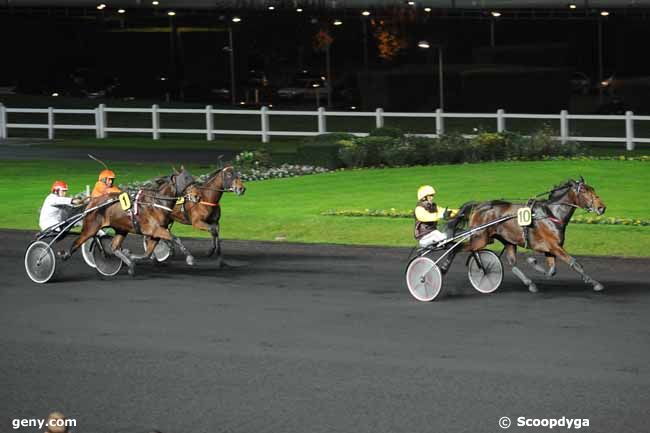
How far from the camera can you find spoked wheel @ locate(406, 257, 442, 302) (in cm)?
1627

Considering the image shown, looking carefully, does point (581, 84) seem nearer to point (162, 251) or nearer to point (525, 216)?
point (162, 251)

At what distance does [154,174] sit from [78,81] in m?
36.6

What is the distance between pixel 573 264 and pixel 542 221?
0.66m

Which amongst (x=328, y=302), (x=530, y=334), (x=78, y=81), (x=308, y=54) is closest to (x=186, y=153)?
(x=328, y=302)

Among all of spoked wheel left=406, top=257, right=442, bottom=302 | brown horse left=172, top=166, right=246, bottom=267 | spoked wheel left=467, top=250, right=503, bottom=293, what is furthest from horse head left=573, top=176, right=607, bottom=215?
brown horse left=172, top=166, right=246, bottom=267

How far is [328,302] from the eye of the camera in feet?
54.8

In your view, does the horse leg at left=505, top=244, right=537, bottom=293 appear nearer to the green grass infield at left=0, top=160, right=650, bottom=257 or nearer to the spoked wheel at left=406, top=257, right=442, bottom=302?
the spoked wheel at left=406, top=257, right=442, bottom=302

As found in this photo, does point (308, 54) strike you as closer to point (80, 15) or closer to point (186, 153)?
point (80, 15)

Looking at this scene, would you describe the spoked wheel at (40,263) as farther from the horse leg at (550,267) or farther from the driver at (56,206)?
the horse leg at (550,267)

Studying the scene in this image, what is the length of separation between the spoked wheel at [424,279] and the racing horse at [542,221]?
1.95ft

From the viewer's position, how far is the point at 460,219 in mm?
16594

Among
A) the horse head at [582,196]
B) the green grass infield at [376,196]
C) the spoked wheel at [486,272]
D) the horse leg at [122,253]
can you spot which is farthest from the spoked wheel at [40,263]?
the horse head at [582,196]

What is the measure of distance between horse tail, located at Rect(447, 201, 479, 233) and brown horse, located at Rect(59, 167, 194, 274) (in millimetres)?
4159

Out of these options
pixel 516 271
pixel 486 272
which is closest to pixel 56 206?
pixel 486 272
